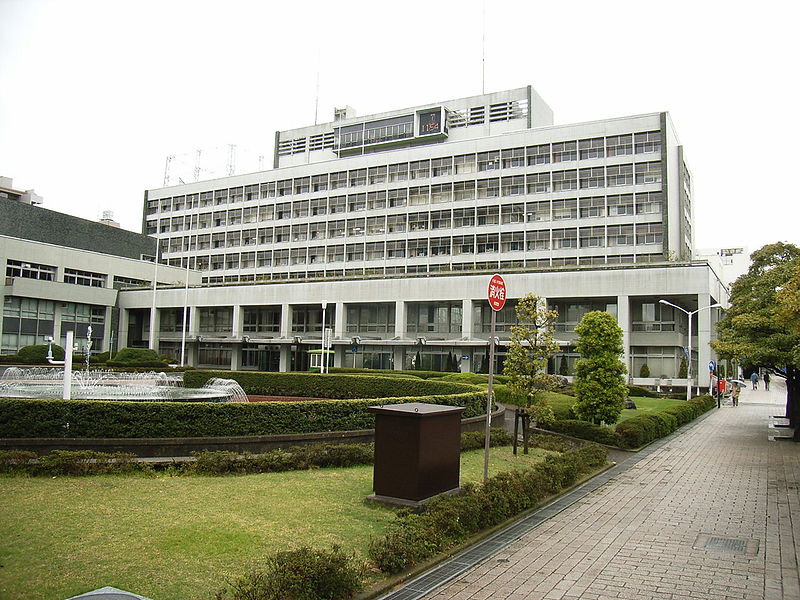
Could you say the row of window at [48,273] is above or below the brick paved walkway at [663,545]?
above

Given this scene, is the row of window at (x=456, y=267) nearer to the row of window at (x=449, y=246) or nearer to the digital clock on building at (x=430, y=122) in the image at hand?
the row of window at (x=449, y=246)

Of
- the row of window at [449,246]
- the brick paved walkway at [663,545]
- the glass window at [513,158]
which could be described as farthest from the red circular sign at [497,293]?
the glass window at [513,158]

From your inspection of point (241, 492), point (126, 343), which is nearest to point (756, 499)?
point (241, 492)

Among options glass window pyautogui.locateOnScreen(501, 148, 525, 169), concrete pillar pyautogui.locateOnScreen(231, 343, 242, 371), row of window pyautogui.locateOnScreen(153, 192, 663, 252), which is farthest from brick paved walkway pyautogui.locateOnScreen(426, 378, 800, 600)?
concrete pillar pyautogui.locateOnScreen(231, 343, 242, 371)

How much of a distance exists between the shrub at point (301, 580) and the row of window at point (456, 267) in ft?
148

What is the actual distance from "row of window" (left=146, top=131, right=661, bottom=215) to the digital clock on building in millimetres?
5364

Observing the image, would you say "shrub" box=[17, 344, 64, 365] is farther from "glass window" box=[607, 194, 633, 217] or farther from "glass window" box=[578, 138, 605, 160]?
"glass window" box=[578, 138, 605, 160]

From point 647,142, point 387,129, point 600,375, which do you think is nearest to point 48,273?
point 387,129

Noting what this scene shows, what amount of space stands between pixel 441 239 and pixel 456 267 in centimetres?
344

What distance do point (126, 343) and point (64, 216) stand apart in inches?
577

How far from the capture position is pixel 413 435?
411 inches

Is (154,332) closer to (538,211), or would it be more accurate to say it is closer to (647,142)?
(538,211)

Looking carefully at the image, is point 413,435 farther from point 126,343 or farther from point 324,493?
point 126,343

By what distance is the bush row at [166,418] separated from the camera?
12.8 meters
